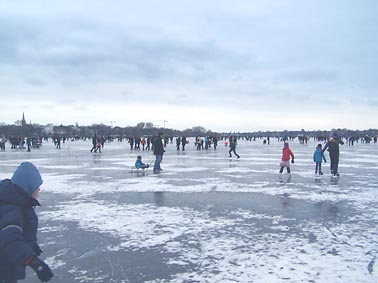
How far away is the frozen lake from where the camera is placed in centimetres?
438

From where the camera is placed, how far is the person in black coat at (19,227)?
7.95ft

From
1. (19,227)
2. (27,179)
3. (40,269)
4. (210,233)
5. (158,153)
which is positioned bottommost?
(210,233)

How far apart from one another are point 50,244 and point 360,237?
4.70m

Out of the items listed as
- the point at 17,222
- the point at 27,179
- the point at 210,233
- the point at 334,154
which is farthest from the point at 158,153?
the point at 17,222

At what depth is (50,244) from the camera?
552cm

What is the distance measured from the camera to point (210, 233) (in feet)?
19.7

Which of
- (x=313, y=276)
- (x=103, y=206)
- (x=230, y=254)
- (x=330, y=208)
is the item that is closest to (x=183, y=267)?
(x=230, y=254)

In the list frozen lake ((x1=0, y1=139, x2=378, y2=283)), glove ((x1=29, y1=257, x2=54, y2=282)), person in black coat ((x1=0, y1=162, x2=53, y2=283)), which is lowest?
frozen lake ((x1=0, y1=139, x2=378, y2=283))

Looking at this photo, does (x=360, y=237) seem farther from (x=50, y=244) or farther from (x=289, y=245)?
(x=50, y=244)

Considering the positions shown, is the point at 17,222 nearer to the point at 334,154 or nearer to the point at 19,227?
the point at 19,227

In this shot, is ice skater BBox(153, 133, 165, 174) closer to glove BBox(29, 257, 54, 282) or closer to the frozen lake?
the frozen lake

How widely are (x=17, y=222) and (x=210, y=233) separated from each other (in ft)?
12.8

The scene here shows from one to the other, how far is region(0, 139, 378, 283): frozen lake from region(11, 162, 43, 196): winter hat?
1.93 meters

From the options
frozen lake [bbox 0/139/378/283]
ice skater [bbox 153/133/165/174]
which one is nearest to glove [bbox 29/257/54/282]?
frozen lake [bbox 0/139/378/283]
